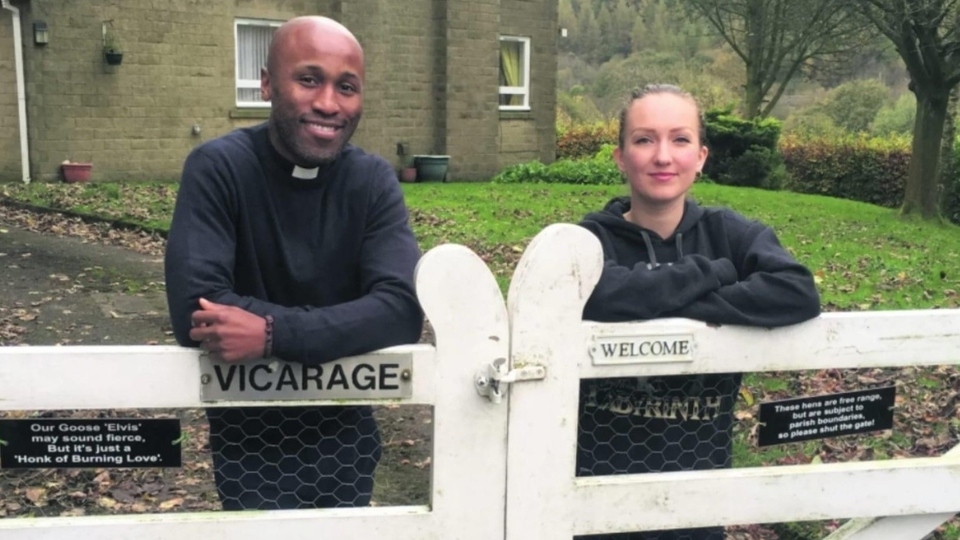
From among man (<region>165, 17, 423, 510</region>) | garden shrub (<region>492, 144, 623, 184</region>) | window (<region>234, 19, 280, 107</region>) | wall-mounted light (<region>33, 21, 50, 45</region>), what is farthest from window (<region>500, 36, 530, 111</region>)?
man (<region>165, 17, 423, 510</region>)

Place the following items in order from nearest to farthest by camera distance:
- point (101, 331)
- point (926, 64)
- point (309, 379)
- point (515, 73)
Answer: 1. point (309, 379)
2. point (101, 331)
3. point (926, 64)
4. point (515, 73)

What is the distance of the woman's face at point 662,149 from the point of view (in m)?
2.47

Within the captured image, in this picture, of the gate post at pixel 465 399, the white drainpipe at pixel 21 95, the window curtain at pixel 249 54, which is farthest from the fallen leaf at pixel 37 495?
the window curtain at pixel 249 54

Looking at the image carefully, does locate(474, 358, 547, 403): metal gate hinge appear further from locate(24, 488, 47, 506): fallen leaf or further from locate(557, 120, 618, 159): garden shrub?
locate(557, 120, 618, 159): garden shrub

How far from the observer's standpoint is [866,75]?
5594 centimetres

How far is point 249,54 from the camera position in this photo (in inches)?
672

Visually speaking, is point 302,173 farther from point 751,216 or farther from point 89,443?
point 751,216

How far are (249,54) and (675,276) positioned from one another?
15958 millimetres

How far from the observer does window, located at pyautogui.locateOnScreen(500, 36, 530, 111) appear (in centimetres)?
2048

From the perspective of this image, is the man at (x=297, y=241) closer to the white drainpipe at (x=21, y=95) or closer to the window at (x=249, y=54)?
the white drainpipe at (x=21, y=95)

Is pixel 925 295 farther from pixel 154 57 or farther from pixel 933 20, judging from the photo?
pixel 154 57

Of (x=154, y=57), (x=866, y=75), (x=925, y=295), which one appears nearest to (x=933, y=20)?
(x=925, y=295)

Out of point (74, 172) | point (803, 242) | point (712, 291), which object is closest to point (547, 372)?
point (712, 291)

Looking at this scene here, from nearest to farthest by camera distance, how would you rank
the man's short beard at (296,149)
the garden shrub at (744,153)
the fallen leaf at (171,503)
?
1. the man's short beard at (296,149)
2. the fallen leaf at (171,503)
3. the garden shrub at (744,153)
